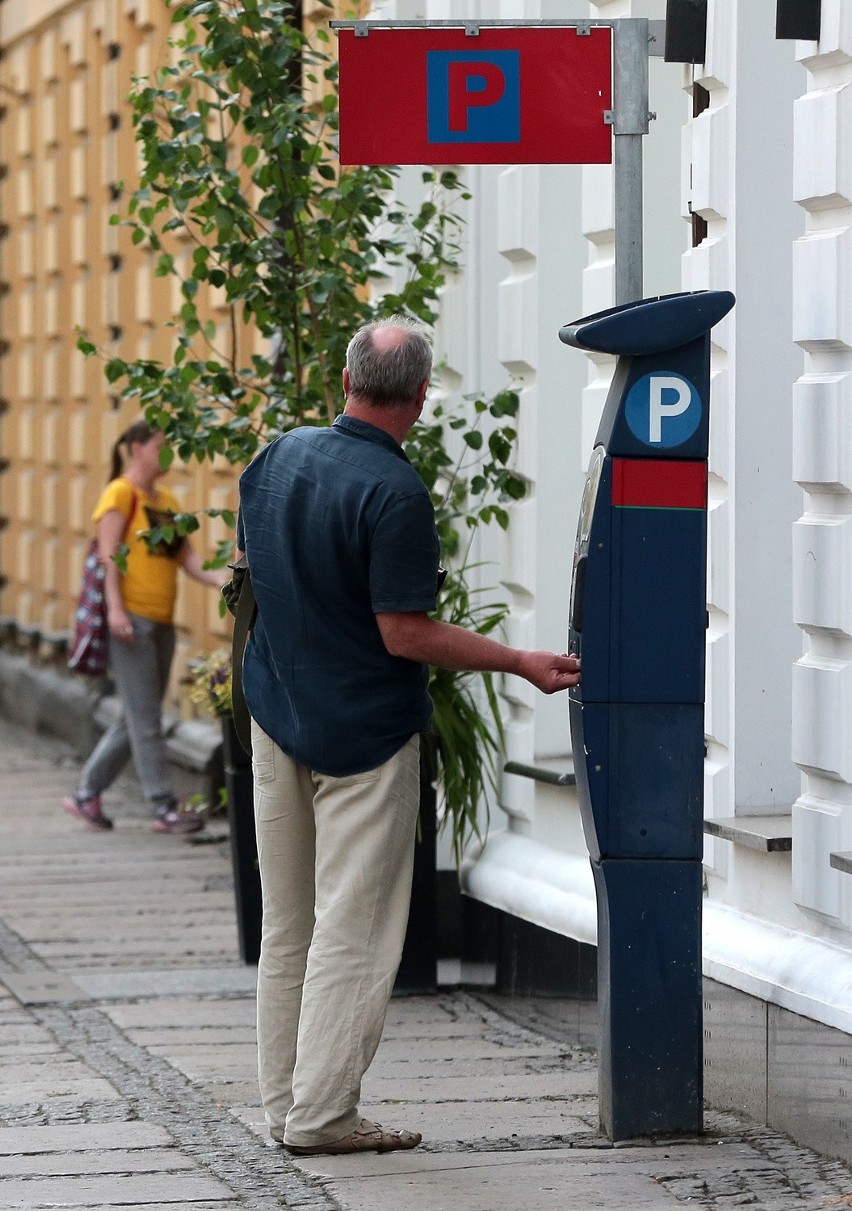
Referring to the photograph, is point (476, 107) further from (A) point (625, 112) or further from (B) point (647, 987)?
(B) point (647, 987)

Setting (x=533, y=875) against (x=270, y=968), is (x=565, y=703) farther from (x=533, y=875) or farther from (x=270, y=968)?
(x=270, y=968)

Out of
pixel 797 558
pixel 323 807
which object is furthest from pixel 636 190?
pixel 323 807

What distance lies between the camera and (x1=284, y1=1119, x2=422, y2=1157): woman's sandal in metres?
5.51

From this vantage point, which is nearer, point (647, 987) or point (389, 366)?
point (389, 366)

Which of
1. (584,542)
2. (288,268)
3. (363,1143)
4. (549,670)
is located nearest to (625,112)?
(584,542)

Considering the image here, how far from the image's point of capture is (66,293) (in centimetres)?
1680

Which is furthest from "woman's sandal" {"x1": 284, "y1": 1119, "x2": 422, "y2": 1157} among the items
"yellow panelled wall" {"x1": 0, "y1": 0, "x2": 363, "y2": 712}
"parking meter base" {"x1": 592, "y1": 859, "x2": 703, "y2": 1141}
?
"yellow panelled wall" {"x1": 0, "y1": 0, "x2": 363, "y2": 712}

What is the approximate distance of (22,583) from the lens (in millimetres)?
18016

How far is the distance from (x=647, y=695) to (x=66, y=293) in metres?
12.0

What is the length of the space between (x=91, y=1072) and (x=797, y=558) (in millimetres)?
2468

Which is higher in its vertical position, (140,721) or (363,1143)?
(140,721)

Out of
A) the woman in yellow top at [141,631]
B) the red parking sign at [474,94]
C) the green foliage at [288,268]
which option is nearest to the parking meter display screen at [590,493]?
the red parking sign at [474,94]

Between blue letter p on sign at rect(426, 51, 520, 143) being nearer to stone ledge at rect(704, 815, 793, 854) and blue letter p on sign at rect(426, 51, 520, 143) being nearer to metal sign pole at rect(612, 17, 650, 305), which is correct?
metal sign pole at rect(612, 17, 650, 305)

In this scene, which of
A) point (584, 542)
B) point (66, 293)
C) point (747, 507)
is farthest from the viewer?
point (66, 293)
